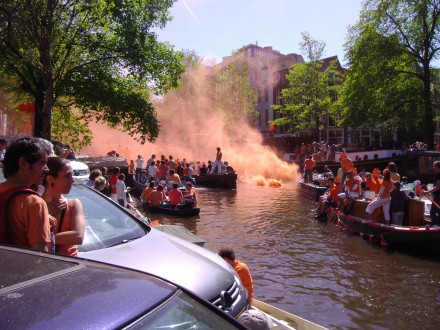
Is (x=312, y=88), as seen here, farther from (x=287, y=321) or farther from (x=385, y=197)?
(x=287, y=321)

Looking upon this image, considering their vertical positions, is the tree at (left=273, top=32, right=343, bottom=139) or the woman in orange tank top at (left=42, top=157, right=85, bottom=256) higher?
the tree at (left=273, top=32, right=343, bottom=139)

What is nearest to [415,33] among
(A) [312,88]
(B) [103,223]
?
(A) [312,88]

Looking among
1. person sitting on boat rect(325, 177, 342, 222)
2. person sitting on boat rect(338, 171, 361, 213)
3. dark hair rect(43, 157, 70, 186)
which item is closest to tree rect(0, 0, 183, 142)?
person sitting on boat rect(325, 177, 342, 222)

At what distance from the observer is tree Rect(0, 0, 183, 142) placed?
15.1 metres

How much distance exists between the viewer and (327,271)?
29.0 feet

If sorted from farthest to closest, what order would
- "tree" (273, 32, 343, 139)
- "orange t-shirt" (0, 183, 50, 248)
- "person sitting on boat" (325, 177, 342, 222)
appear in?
"tree" (273, 32, 343, 139), "person sitting on boat" (325, 177, 342, 222), "orange t-shirt" (0, 183, 50, 248)

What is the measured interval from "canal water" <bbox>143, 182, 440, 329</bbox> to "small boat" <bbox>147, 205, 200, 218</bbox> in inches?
11.9

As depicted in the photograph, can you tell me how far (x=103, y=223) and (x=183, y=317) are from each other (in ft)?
8.56

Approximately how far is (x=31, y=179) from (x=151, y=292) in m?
1.56

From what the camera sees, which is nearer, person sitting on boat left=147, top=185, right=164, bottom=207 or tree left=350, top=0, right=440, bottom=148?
person sitting on boat left=147, top=185, right=164, bottom=207

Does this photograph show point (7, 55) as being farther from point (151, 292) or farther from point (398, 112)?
point (398, 112)

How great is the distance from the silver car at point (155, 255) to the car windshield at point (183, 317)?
1178 mm

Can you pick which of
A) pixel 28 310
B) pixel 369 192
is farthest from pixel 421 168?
pixel 28 310

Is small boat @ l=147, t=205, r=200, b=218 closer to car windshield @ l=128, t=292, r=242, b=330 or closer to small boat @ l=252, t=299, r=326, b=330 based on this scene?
small boat @ l=252, t=299, r=326, b=330
